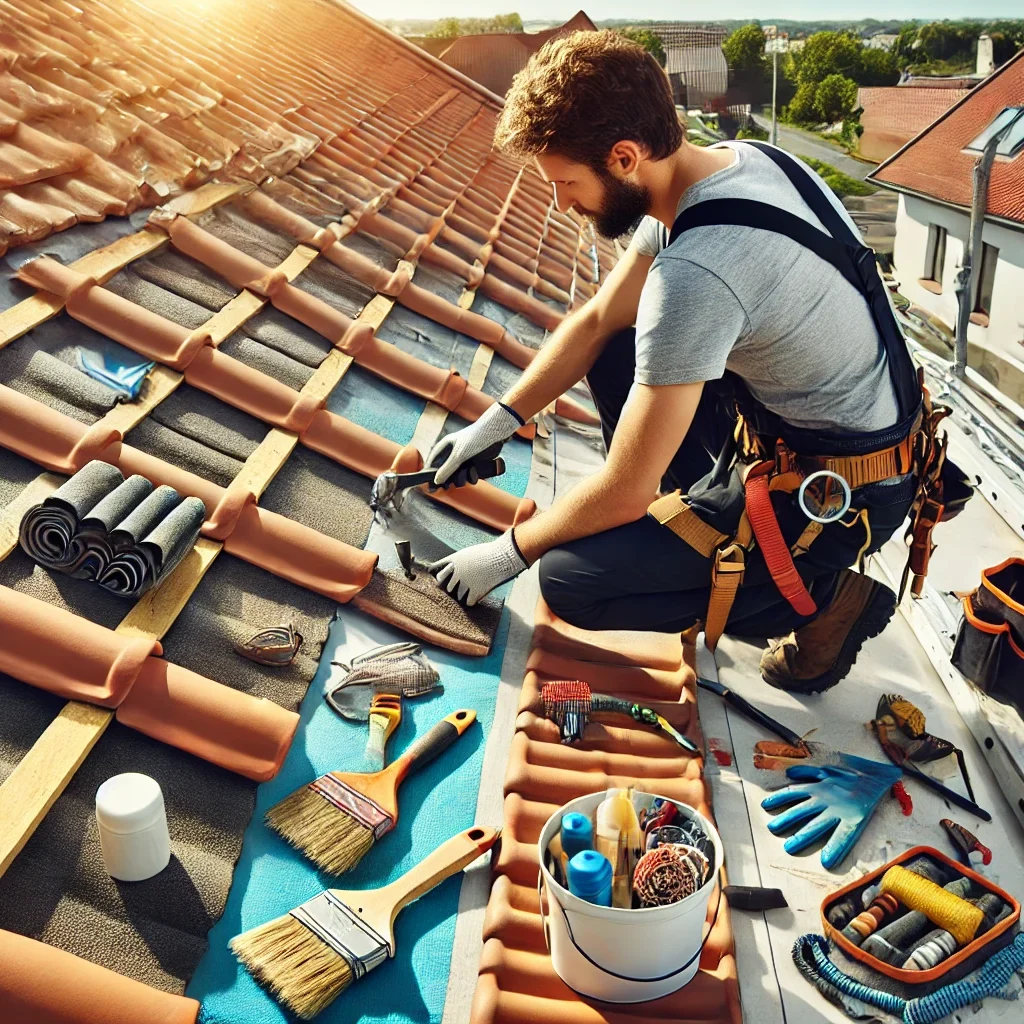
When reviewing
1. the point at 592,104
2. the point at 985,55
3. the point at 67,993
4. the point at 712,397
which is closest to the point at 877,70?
the point at 985,55

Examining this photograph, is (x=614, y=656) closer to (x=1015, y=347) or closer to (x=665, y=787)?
(x=665, y=787)

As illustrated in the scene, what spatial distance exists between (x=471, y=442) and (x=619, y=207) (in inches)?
41.4

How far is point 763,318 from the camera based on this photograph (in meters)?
2.81

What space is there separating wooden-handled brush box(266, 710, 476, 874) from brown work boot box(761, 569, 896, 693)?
1445 mm

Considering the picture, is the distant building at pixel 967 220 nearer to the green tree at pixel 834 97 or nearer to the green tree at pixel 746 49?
the green tree at pixel 834 97

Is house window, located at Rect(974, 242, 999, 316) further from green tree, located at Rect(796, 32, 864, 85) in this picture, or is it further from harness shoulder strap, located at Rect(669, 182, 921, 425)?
green tree, located at Rect(796, 32, 864, 85)

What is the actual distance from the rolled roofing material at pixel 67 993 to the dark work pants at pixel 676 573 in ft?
5.78

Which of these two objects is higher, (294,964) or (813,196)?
(813,196)

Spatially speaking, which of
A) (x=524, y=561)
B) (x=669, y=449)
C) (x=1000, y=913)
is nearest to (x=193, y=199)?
(x=524, y=561)

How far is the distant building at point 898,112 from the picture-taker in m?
36.6

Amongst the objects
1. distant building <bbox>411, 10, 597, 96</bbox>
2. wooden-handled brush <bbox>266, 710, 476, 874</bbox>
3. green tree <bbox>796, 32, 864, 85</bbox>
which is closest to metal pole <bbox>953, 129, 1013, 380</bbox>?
wooden-handled brush <bbox>266, 710, 476, 874</bbox>

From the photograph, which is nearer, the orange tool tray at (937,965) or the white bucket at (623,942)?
the white bucket at (623,942)

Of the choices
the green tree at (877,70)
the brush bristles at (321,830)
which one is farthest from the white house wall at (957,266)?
the green tree at (877,70)

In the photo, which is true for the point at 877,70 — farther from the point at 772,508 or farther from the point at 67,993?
the point at 67,993
